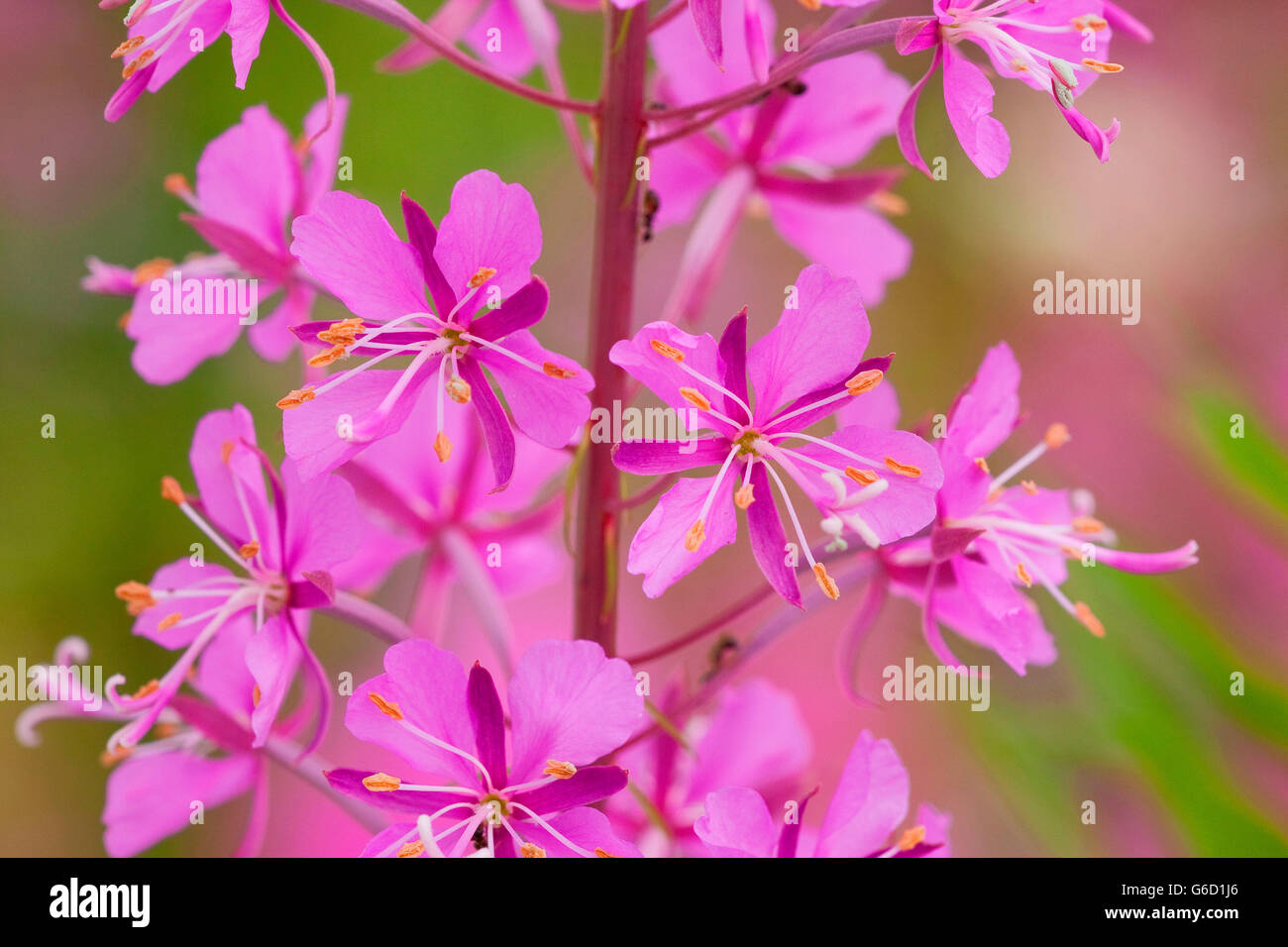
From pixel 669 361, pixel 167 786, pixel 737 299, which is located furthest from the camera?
pixel 737 299

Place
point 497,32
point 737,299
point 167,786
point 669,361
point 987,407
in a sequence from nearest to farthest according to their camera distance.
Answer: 1. point 669,361
2. point 987,407
3. point 167,786
4. point 497,32
5. point 737,299

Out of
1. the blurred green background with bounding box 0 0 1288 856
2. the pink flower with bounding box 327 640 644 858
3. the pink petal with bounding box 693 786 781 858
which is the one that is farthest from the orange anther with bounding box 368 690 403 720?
the blurred green background with bounding box 0 0 1288 856

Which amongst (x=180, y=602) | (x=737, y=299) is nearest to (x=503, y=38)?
(x=180, y=602)

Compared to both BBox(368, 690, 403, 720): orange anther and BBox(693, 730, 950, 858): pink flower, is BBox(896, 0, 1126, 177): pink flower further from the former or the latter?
BBox(368, 690, 403, 720): orange anther

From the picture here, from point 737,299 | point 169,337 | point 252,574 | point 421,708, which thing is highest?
point 737,299

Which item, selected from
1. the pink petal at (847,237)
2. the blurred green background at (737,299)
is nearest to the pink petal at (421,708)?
the pink petal at (847,237)

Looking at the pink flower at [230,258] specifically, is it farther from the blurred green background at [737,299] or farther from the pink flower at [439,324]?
the blurred green background at [737,299]

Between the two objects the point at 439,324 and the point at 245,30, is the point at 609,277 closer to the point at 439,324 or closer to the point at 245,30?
the point at 439,324

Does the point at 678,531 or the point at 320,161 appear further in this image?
the point at 320,161
